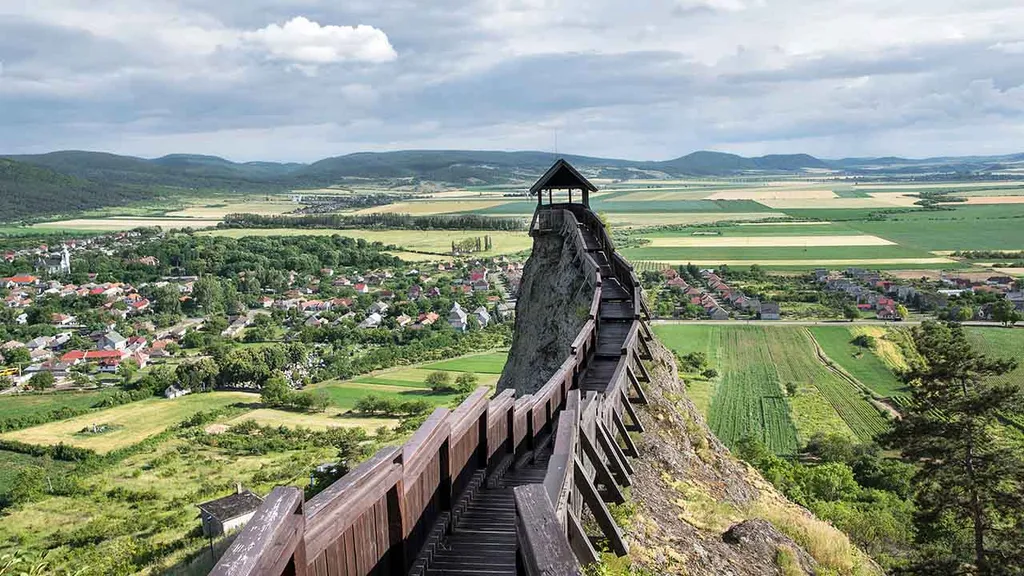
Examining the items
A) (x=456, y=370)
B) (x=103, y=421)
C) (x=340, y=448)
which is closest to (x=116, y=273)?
(x=103, y=421)

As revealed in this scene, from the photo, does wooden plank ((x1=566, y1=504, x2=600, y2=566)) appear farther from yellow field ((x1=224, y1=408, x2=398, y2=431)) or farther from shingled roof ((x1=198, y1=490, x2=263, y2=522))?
yellow field ((x1=224, y1=408, x2=398, y2=431))

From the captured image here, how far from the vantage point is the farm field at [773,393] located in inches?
1705

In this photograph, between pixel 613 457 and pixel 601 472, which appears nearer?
pixel 601 472

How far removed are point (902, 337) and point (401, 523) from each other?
7131cm

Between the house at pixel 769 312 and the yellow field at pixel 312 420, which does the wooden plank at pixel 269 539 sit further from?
the house at pixel 769 312

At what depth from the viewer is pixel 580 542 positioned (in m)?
5.43

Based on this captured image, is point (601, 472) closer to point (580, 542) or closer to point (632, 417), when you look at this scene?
point (580, 542)

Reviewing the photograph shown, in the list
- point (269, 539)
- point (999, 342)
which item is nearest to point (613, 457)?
point (269, 539)

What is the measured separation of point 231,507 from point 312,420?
869 inches

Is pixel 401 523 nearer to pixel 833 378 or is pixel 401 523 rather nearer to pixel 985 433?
pixel 985 433

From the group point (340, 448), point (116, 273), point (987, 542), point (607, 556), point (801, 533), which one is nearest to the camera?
point (607, 556)

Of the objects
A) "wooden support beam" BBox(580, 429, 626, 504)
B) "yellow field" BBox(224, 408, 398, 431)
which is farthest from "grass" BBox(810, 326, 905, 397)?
"wooden support beam" BBox(580, 429, 626, 504)

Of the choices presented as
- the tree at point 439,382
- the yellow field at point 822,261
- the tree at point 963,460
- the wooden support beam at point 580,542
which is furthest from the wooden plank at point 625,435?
the yellow field at point 822,261

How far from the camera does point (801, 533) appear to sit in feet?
34.1
